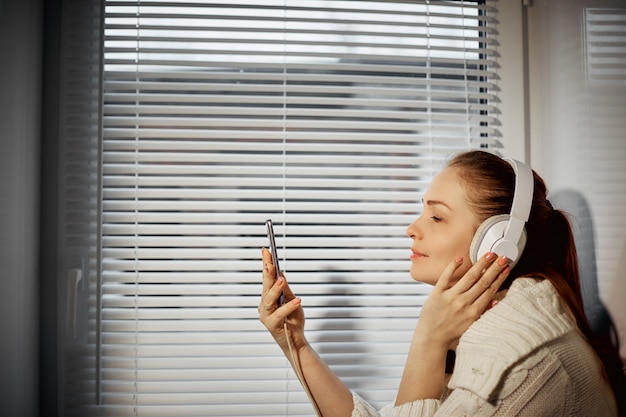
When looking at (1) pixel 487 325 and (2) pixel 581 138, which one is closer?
(1) pixel 487 325

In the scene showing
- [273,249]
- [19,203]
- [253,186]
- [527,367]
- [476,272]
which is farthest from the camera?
[253,186]

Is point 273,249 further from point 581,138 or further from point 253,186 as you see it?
point 581,138

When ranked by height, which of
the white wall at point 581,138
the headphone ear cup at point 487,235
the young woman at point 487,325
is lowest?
the young woman at point 487,325

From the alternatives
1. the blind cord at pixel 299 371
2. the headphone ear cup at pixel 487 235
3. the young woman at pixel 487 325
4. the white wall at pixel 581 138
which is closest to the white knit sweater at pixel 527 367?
the young woman at pixel 487 325

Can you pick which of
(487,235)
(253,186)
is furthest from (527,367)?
(253,186)

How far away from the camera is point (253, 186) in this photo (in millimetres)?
1230

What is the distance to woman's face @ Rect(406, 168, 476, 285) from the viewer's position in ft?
3.14

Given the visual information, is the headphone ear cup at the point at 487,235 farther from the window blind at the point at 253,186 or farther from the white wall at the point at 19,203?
the white wall at the point at 19,203

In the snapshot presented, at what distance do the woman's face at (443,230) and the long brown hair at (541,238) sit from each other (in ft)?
0.07

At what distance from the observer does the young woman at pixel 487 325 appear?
78 centimetres

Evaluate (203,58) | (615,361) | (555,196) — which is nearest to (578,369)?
(615,361)

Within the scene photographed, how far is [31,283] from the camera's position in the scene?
1.16 m

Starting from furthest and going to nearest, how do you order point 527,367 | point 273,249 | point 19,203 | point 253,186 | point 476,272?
point 253,186 < point 19,203 < point 273,249 < point 476,272 < point 527,367

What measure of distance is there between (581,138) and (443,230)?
0.46 metres
